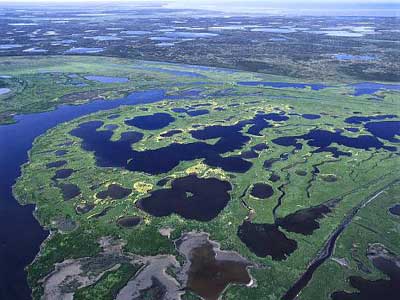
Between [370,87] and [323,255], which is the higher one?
[370,87]

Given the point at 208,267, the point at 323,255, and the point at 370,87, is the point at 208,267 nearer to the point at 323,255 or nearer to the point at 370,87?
the point at 323,255

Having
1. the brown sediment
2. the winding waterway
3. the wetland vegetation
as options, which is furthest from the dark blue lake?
the brown sediment

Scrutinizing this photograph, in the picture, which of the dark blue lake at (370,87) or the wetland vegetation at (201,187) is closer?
the wetland vegetation at (201,187)

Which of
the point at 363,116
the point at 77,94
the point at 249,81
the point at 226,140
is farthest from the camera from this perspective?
the point at 249,81

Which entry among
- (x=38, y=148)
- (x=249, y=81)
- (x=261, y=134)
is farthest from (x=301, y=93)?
(x=38, y=148)

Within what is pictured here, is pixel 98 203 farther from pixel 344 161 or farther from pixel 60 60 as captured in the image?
pixel 60 60

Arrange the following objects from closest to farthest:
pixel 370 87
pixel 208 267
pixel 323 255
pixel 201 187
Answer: pixel 208 267 < pixel 323 255 < pixel 201 187 < pixel 370 87

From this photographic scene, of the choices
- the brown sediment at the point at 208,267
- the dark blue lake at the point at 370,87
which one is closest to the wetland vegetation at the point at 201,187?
the brown sediment at the point at 208,267

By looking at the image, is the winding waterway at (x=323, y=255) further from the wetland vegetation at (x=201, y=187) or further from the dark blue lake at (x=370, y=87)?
the dark blue lake at (x=370, y=87)

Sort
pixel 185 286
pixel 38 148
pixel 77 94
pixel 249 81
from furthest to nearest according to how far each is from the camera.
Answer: pixel 249 81 → pixel 77 94 → pixel 38 148 → pixel 185 286

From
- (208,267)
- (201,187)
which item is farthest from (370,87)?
(208,267)

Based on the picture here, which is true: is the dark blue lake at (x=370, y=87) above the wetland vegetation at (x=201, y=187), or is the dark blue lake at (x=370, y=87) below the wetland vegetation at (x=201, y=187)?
above
